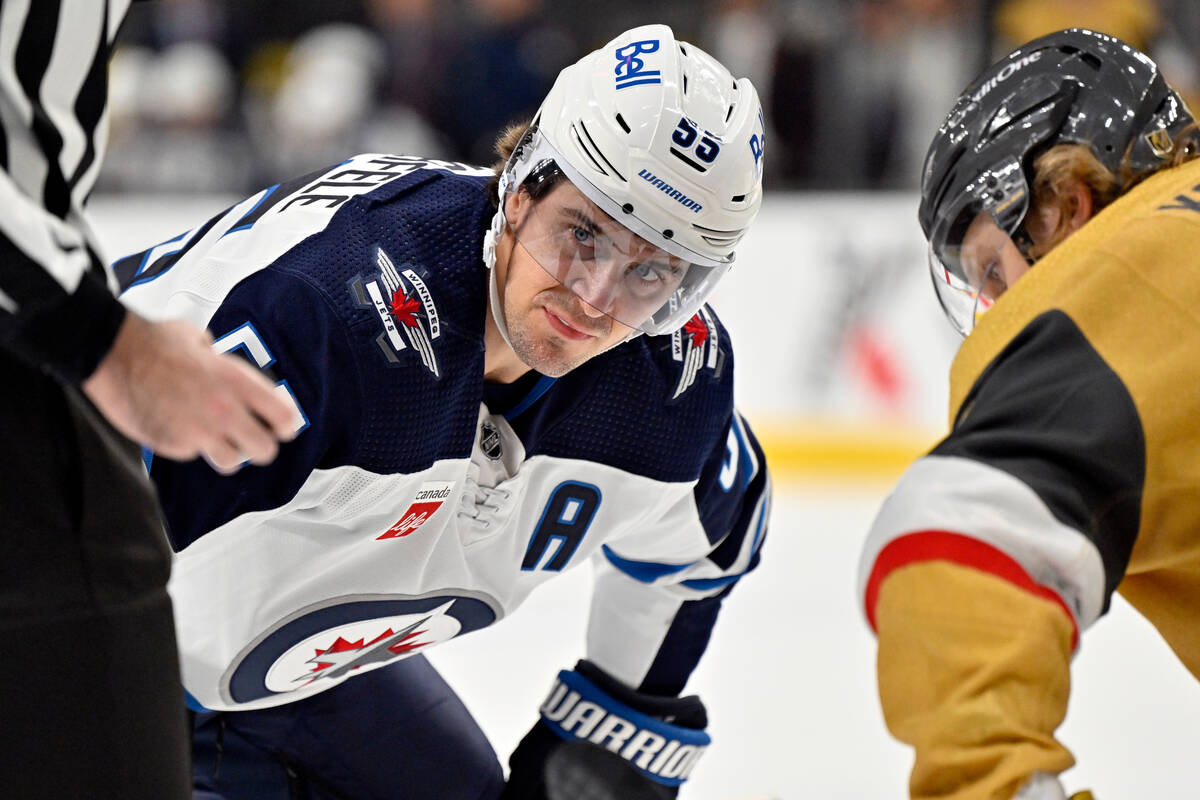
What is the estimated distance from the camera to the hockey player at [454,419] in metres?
1.90

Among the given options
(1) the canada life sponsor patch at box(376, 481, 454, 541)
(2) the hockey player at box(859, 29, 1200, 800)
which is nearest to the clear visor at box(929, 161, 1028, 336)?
(2) the hockey player at box(859, 29, 1200, 800)

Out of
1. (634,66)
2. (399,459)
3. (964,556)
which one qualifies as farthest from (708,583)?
(964,556)

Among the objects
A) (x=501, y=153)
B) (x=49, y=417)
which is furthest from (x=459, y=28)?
(x=49, y=417)

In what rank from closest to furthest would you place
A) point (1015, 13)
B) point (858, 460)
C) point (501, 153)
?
point (501, 153) → point (858, 460) → point (1015, 13)

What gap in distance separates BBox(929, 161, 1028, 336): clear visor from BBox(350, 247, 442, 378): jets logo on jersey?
0.69m

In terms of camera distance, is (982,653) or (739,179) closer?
(982,653)

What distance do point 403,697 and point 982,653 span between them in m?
1.52

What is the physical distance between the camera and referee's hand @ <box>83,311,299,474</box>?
1.22 metres

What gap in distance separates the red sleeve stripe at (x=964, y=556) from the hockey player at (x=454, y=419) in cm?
89

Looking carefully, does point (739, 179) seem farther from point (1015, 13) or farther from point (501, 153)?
point (1015, 13)

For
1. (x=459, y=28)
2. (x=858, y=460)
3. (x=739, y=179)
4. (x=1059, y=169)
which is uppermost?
(x=1059, y=169)

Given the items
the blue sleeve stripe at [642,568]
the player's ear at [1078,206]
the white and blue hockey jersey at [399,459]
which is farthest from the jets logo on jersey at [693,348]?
the player's ear at [1078,206]

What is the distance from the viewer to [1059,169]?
5.36 ft

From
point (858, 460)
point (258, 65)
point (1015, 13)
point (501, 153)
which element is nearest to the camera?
point (501, 153)
